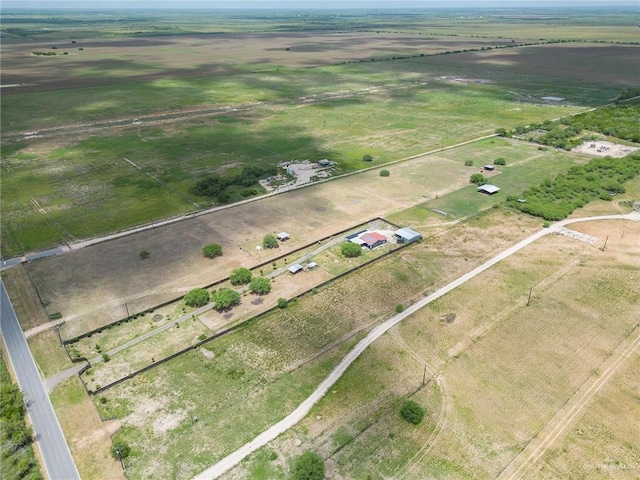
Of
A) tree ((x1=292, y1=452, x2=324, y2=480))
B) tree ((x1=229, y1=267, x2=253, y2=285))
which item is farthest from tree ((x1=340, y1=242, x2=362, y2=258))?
tree ((x1=292, y1=452, x2=324, y2=480))

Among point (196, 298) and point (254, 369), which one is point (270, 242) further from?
point (254, 369)

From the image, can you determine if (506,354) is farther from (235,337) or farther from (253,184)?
(253,184)

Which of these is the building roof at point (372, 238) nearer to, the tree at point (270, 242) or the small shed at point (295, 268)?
the small shed at point (295, 268)

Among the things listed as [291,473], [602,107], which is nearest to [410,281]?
[291,473]

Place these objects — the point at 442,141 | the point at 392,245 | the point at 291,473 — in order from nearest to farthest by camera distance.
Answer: the point at 291,473
the point at 392,245
the point at 442,141

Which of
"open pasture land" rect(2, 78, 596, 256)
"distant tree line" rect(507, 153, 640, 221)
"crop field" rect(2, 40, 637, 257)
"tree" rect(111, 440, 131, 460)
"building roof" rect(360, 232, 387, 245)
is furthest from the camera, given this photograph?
"crop field" rect(2, 40, 637, 257)

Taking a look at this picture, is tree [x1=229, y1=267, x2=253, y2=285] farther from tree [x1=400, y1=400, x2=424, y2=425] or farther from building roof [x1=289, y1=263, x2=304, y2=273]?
tree [x1=400, y1=400, x2=424, y2=425]
